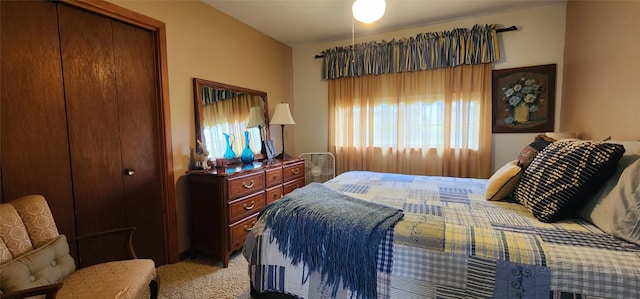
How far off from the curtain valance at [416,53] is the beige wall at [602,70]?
67 centimetres

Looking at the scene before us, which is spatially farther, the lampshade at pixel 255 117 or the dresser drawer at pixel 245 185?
the lampshade at pixel 255 117

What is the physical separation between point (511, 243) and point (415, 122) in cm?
238

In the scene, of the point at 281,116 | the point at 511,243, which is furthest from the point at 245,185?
the point at 511,243

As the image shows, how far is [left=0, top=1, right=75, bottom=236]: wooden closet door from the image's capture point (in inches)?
57.7

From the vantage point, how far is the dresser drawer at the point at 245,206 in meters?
2.27

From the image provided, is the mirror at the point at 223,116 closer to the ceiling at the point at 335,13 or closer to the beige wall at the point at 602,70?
the ceiling at the point at 335,13

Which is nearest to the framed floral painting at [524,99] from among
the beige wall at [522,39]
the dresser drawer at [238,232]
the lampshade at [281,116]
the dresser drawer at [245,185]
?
the beige wall at [522,39]

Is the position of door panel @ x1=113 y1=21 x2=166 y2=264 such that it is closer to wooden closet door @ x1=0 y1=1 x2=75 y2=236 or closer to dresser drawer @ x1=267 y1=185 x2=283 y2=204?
wooden closet door @ x1=0 y1=1 x2=75 y2=236

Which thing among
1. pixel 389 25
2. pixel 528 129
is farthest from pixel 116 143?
pixel 528 129

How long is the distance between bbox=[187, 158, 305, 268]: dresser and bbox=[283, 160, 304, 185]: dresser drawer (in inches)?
17.0

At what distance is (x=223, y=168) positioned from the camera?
8.24 feet

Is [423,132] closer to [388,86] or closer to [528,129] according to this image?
[388,86]

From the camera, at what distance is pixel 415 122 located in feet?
10.7

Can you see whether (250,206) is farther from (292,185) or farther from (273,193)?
(292,185)
